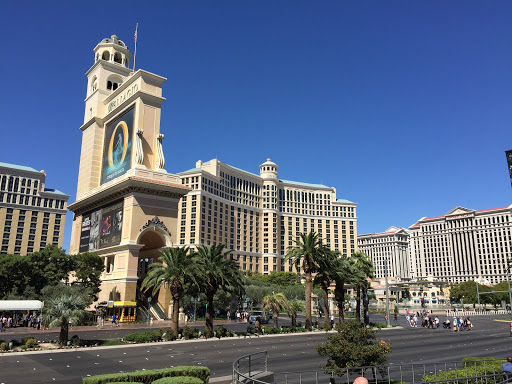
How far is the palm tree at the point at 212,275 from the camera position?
38125mm

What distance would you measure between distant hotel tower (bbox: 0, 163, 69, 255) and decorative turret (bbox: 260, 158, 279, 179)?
76490 millimetres

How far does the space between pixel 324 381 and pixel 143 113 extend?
167 ft

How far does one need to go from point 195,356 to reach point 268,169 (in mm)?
148958

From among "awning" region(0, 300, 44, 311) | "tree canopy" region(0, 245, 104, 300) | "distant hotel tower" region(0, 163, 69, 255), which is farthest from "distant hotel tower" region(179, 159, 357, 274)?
"awning" region(0, 300, 44, 311)

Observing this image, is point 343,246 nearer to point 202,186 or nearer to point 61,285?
point 202,186

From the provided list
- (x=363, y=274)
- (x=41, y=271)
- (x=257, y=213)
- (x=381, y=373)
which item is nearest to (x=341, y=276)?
(x=363, y=274)

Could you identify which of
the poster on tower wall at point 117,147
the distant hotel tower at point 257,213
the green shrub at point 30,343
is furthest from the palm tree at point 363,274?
the distant hotel tower at point 257,213

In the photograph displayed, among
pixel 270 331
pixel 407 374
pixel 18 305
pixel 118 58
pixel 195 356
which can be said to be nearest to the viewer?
pixel 407 374

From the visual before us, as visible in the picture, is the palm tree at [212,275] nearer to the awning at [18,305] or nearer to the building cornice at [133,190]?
the awning at [18,305]

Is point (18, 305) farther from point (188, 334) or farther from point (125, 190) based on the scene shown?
point (188, 334)

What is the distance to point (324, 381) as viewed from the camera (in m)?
18.5

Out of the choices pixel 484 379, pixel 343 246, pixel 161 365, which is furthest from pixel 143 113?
pixel 343 246

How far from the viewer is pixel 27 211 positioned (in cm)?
14488

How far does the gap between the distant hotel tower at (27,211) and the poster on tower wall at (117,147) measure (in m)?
88.6
